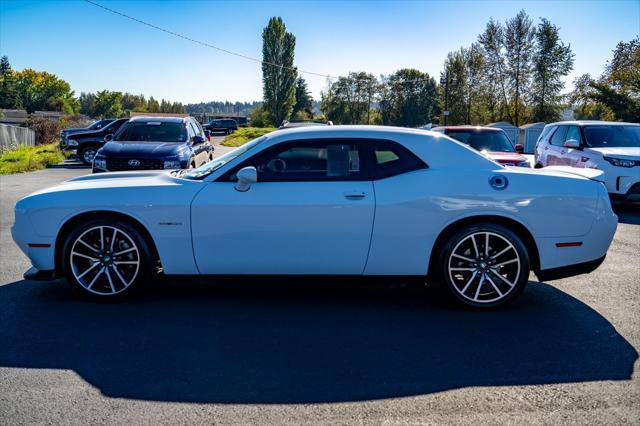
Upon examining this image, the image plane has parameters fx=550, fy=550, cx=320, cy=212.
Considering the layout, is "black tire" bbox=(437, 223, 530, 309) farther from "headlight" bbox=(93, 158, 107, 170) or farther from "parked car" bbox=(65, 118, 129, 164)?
"parked car" bbox=(65, 118, 129, 164)

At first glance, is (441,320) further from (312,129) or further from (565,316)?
(312,129)

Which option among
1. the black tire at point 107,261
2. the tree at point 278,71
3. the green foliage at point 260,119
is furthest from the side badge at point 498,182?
the green foliage at point 260,119

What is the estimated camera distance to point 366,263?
15.4ft

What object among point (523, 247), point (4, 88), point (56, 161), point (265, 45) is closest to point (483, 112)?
point (265, 45)

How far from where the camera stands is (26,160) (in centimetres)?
2058

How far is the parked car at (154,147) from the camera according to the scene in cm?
1016

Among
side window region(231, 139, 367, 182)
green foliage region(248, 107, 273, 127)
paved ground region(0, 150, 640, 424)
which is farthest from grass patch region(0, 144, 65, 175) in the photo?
green foliage region(248, 107, 273, 127)

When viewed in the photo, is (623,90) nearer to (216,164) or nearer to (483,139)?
(483,139)

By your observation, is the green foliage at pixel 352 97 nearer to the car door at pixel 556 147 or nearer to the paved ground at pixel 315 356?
the car door at pixel 556 147

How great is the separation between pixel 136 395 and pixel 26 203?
8.42ft

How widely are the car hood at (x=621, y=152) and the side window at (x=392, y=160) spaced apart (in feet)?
24.0

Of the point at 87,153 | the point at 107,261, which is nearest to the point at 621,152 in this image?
the point at 107,261

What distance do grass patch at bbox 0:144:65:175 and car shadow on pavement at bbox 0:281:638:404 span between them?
15596 mm

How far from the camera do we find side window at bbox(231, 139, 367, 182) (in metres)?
4.80
